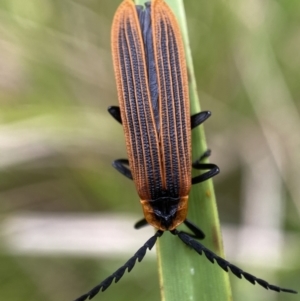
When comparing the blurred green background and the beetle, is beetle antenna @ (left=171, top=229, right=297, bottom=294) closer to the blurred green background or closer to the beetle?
the beetle

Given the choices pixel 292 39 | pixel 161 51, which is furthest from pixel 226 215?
pixel 161 51

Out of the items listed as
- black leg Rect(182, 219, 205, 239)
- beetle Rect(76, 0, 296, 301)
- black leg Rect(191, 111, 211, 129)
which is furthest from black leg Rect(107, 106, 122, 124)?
black leg Rect(182, 219, 205, 239)

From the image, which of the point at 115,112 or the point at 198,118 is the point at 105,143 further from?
the point at 198,118

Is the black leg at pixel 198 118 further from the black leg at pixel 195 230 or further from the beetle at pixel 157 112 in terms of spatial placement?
the black leg at pixel 195 230

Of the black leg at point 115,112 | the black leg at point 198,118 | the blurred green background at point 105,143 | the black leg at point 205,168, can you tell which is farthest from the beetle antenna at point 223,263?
the blurred green background at point 105,143

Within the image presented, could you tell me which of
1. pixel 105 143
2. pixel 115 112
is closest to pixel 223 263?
pixel 115 112
